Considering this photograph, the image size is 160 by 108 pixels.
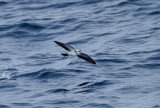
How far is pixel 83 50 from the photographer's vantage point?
1797 centimetres

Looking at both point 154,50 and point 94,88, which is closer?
point 94,88

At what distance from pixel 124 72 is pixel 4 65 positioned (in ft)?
13.8

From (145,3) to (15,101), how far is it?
35.5 ft

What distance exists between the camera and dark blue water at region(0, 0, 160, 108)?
13.8 meters

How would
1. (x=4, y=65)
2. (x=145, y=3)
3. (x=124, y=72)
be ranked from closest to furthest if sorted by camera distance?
(x=124, y=72), (x=4, y=65), (x=145, y=3)

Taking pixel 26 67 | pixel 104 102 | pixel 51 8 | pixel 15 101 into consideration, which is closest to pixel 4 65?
pixel 26 67

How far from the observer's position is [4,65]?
16.7 m

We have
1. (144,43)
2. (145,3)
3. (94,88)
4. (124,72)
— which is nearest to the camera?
(94,88)

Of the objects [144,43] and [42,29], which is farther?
[42,29]

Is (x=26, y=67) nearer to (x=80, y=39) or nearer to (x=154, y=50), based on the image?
(x=80, y=39)

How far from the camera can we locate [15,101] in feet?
44.5

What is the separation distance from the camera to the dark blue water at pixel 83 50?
13781mm

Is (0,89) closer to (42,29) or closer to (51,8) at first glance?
(42,29)

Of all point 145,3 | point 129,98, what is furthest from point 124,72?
point 145,3
